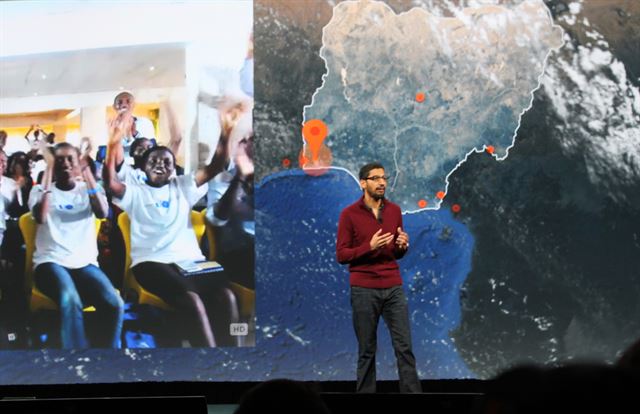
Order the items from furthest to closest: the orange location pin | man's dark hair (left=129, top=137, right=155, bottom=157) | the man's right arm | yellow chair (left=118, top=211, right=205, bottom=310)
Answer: man's dark hair (left=129, top=137, right=155, bottom=157), yellow chair (left=118, top=211, right=205, bottom=310), the orange location pin, the man's right arm

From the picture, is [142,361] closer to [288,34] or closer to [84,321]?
[84,321]

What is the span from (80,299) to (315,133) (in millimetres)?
2066

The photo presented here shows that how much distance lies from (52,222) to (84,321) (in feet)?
2.47

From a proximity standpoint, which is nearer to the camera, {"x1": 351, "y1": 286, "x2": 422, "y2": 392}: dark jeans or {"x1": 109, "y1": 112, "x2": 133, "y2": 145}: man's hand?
{"x1": 351, "y1": 286, "x2": 422, "y2": 392}: dark jeans

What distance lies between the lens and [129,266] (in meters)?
6.36

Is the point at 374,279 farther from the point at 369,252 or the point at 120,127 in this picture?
the point at 120,127

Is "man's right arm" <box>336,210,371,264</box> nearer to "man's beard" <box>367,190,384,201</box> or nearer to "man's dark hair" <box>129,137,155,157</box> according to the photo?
"man's beard" <box>367,190,384,201</box>

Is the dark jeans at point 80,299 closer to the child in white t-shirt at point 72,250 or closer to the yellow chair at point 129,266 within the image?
the child in white t-shirt at point 72,250

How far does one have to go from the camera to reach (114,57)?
653cm

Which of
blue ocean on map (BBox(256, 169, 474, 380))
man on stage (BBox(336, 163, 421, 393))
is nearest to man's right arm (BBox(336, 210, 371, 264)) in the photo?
man on stage (BBox(336, 163, 421, 393))

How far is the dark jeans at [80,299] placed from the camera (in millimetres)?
6359

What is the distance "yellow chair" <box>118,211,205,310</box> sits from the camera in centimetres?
631

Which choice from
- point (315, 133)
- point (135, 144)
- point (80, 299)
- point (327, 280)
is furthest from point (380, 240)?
point (80, 299)

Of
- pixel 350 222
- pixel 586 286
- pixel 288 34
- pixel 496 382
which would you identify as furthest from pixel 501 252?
pixel 496 382
